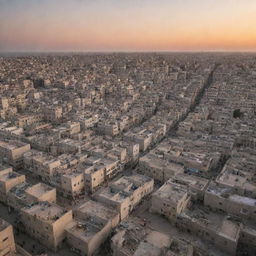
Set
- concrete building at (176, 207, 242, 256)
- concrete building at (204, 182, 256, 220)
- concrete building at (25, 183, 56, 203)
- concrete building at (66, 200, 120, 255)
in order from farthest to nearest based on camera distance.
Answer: concrete building at (25, 183, 56, 203) → concrete building at (204, 182, 256, 220) → concrete building at (176, 207, 242, 256) → concrete building at (66, 200, 120, 255)

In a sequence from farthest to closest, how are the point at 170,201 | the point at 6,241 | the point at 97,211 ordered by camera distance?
the point at 170,201 < the point at 97,211 < the point at 6,241

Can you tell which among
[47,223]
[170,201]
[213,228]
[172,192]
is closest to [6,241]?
[47,223]

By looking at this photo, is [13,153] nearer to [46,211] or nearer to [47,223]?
[46,211]

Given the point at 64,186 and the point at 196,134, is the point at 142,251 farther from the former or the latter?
the point at 196,134

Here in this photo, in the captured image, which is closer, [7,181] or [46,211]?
[46,211]

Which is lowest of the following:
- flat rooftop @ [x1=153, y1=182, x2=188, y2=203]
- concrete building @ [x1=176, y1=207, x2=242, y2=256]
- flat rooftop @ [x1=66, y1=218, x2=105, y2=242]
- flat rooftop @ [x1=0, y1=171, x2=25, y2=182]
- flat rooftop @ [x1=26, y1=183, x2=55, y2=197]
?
concrete building @ [x1=176, y1=207, x2=242, y2=256]

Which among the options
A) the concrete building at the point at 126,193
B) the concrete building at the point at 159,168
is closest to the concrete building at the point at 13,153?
the concrete building at the point at 126,193

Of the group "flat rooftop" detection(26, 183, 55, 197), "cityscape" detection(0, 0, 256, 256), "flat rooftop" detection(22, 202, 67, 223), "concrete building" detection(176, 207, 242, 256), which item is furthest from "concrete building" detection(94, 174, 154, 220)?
"flat rooftop" detection(26, 183, 55, 197)

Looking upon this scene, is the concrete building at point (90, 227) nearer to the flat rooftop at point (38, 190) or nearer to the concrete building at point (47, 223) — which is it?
the concrete building at point (47, 223)

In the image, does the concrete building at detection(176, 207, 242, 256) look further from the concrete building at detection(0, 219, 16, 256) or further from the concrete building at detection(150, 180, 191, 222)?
the concrete building at detection(0, 219, 16, 256)

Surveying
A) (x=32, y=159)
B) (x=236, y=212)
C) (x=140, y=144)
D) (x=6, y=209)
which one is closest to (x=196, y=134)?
(x=140, y=144)

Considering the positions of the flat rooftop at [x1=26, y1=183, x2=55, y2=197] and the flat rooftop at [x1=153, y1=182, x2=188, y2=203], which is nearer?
the flat rooftop at [x1=153, y1=182, x2=188, y2=203]
